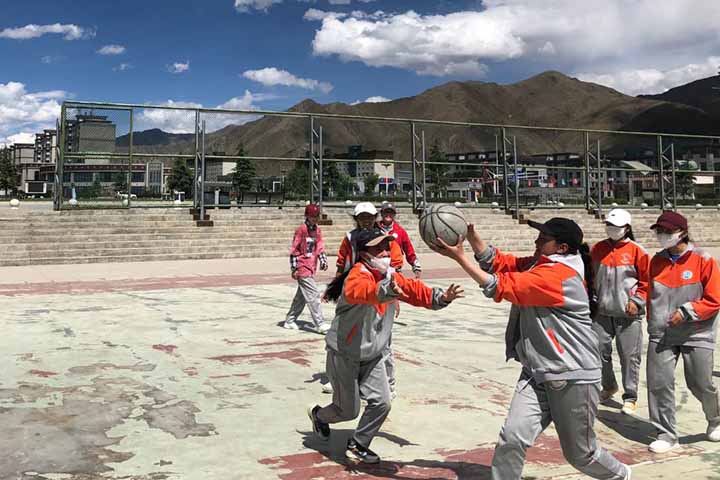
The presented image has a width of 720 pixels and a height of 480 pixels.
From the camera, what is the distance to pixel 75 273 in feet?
49.6

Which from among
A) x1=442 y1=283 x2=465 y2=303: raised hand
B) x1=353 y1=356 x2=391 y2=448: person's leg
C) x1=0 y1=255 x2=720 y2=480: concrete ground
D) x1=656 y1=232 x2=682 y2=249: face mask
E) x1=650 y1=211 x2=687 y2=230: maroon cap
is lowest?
x1=0 y1=255 x2=720 y2=480: concrete ground

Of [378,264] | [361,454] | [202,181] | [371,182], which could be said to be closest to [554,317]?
[378,264]

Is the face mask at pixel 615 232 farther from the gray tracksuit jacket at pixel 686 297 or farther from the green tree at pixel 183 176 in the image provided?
the green tree at pixel 183 176

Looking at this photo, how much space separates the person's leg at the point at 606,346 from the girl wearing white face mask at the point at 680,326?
714mm

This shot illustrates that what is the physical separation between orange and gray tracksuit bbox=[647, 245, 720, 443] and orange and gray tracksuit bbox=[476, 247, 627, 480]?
138 centimetres

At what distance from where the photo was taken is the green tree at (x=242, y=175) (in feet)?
73.6

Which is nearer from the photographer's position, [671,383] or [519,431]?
[519,431]

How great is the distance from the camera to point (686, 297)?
4.42 m

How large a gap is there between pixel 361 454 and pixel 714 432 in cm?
260

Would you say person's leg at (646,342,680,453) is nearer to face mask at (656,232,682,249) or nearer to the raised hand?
face mask at (656,232,682,249)

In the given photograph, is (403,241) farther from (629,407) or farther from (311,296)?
(629,407)

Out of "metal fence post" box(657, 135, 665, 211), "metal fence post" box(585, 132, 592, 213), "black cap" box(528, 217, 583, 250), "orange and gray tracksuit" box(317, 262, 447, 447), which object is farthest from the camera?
"metal fence post" box(657, 135, 665, 211)

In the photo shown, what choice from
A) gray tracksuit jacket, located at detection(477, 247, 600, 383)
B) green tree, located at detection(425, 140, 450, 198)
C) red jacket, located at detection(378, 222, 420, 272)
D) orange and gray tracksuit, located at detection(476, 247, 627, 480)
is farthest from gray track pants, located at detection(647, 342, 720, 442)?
green tree, located at detection(425, 140, 450, 198)

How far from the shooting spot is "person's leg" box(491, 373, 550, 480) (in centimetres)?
307
